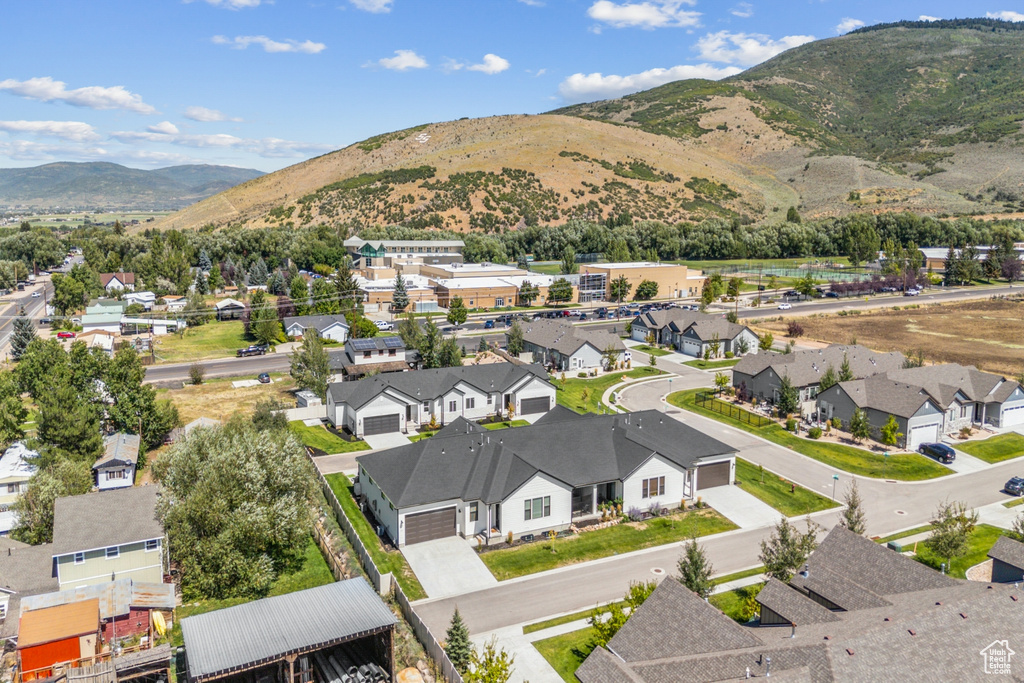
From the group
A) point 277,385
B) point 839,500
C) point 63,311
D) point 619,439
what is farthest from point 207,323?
point 839,500

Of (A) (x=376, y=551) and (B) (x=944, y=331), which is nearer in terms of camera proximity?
(A) (x=376, y=551)

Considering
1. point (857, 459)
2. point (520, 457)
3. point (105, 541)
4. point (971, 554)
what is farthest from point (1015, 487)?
point (105, 541)

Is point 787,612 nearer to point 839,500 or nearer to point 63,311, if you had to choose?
point 839,500

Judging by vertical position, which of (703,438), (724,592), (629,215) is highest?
(629,215)

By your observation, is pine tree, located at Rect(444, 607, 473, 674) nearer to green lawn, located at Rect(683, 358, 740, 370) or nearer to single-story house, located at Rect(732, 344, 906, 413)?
single-story house, located at Rect(732, 344, 906, 413)

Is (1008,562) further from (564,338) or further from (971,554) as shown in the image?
(564,338)

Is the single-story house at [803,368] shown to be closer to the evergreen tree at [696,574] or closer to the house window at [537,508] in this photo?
the house window at [537,508]

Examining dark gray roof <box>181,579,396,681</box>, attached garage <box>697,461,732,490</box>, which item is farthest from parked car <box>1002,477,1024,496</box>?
dark gray roof <box>181,579,396,681</box>
